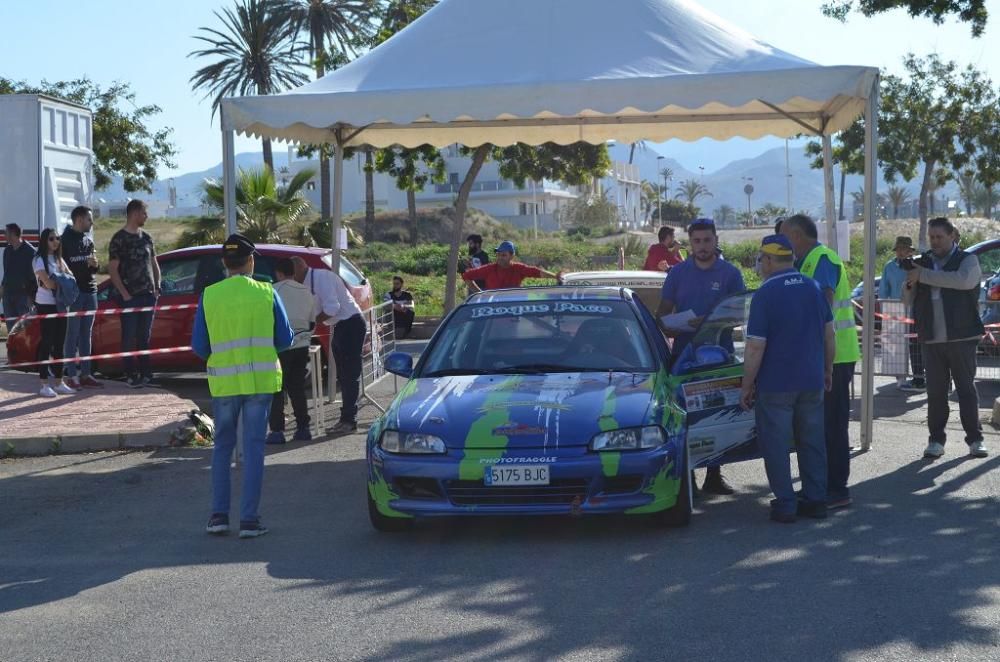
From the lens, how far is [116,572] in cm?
721

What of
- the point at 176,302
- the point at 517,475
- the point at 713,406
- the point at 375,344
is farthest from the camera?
the point at 176,302

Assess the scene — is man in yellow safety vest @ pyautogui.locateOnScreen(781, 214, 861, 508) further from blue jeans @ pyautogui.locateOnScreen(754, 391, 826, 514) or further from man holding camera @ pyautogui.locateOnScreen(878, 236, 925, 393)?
man holding camera @ pyautogui.locateOnScreen(878, 236, 925, 393)

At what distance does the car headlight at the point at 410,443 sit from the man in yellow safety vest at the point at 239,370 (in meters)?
0.80

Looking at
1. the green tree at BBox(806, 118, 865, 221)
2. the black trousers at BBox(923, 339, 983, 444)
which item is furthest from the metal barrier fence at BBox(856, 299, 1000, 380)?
the green tree at BBox(806, 118, 865, 221)

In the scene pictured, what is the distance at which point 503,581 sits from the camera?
6.75m

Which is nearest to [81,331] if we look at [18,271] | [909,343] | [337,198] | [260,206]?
[18,271]

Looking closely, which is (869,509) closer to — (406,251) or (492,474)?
(492,474)

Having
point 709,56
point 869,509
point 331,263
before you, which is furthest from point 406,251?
point 869,509

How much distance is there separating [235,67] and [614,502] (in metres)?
42.2

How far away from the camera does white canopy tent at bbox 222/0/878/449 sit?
433 inches

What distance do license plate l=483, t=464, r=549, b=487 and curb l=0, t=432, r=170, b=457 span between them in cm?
536

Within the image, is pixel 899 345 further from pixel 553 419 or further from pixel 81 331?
pixel 81 331

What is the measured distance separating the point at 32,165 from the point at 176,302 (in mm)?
5233

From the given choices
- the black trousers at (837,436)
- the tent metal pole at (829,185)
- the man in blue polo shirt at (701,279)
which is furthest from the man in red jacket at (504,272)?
the black trousers at (837,436)
